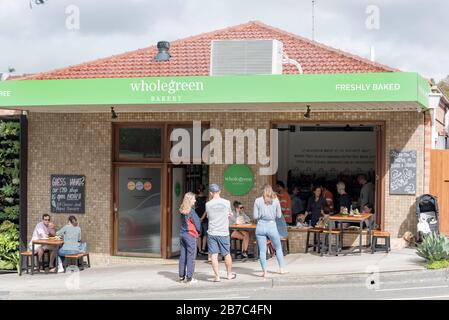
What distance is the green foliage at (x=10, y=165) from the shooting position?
54.9 feet

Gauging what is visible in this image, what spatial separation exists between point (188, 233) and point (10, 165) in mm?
6316

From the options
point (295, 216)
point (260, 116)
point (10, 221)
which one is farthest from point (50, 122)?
point (295, 216)

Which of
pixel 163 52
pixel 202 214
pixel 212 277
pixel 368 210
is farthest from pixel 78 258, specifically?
pixel 368 210

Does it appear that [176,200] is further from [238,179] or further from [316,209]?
[316,209]

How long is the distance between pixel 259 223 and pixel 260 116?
380cm

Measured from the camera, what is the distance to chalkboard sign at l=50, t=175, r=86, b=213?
16.5 metres

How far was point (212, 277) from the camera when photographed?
12.8 meters

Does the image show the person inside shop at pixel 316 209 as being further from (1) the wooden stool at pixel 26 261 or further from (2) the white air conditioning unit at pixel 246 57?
(1) the wooden stool at pixel 26 261

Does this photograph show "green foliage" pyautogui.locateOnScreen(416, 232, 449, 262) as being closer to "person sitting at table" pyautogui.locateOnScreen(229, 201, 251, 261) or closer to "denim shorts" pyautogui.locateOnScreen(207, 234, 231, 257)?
"denim shorts" pyautogui.locateOnScreen(207, 234, 231, 257)

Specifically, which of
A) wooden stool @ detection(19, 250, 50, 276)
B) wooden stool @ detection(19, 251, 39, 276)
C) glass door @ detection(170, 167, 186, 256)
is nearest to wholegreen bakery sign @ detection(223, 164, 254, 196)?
glass door @ detection(170, 167, 186, 256)

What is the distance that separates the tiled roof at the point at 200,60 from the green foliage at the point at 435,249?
4.19 meters

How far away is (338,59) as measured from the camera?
1639 centimetres

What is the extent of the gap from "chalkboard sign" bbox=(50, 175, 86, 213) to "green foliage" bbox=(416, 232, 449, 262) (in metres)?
7.61
